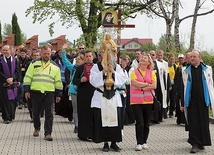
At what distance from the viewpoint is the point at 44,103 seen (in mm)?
11492

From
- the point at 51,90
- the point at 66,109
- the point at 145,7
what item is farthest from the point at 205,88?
the point at 145,7

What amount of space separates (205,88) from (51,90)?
3268 mm

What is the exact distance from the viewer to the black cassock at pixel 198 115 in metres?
10.1

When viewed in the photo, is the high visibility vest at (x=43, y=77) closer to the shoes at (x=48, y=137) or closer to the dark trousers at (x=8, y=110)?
the shoes at (x=48, y=137)

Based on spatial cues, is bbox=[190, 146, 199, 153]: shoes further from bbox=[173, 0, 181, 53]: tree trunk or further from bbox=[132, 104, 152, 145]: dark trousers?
bbox=[173, 0, 181, 53]: tree trunk

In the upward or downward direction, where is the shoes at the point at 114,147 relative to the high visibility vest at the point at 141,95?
downward

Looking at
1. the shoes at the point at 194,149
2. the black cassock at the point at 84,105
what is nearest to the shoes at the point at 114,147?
the black cassock at the point at 84,105

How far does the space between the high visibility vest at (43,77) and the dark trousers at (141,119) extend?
2086 mm

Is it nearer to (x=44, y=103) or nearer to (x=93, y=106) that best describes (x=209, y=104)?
(x=93, y=106)

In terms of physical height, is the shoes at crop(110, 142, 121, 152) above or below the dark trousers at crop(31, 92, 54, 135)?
below

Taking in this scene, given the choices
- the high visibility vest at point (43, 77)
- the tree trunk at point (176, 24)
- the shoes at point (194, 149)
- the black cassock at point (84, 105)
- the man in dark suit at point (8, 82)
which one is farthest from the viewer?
the tree trunk at point (176, 24)

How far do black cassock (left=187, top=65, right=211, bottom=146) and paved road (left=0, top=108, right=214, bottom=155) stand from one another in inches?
10.0

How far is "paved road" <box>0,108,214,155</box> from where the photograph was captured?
10.0 metres

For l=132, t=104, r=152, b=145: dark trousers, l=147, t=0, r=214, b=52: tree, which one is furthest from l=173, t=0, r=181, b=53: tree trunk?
l=132, t=104, r=152, b=145: dark trousers
